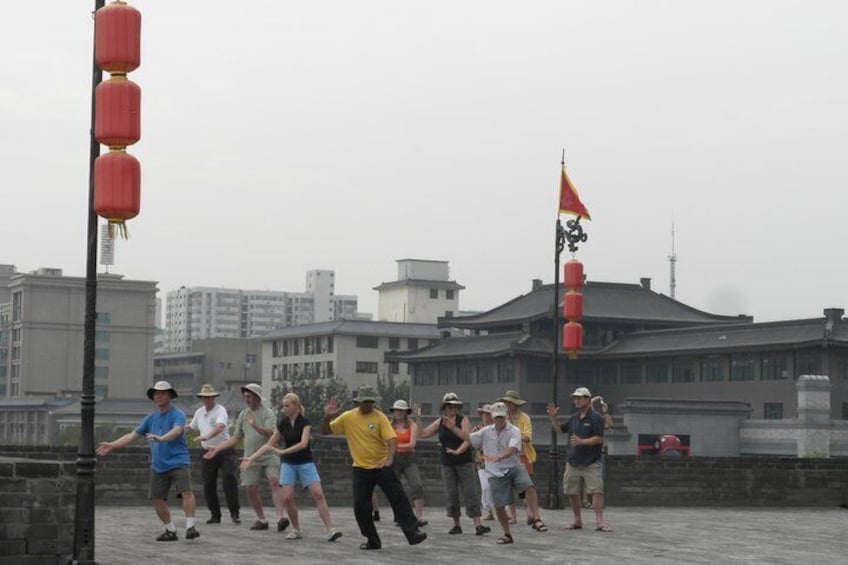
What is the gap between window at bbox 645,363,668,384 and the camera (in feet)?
217

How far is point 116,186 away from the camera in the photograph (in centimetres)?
1190

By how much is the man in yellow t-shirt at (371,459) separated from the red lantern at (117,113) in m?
3.44

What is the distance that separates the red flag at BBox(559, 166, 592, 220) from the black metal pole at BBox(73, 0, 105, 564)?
16941 mm

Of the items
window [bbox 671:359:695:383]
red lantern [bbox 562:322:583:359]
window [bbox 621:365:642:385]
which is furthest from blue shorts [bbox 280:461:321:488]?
window [bbox 621:365:642:385]

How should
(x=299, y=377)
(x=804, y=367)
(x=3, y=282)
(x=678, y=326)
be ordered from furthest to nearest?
(x=3, y=282) < (x=299, y=377) < (x=678, y=326) < (x=804, y=367)

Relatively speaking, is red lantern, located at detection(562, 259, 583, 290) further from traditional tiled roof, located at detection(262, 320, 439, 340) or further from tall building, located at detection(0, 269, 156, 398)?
tall building, located at detection(0, 269, 156, 398)

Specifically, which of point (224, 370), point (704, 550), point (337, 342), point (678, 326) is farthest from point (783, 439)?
point (224, 370)

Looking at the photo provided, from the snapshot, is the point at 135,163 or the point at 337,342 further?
the point at 337,342

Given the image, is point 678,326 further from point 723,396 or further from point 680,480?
point 680,480

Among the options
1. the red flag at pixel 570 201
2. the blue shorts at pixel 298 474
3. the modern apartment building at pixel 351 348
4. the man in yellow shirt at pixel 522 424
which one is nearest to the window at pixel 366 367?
the modern apartment building at pixel 351 348

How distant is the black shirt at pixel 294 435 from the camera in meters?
14.6

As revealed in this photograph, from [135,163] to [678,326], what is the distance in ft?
206

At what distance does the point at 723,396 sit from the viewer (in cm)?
6228

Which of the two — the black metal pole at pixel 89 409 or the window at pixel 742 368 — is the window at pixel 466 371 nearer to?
the window at pixel 742 368
